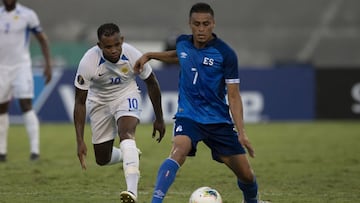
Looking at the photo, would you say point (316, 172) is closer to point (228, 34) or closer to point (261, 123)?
point (261, 123)

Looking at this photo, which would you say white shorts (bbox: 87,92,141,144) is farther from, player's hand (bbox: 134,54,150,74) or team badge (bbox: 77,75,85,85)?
player's hand (bbox: 134,54,150,74)

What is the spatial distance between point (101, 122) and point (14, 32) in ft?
15.3

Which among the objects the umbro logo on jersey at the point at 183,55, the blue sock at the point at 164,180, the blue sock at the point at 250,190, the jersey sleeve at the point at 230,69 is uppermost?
the umbro logo on jersey at the point at 183,55

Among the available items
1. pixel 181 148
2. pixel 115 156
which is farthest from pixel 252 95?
pixel 181 148

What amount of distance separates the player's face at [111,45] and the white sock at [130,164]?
35.9 inches

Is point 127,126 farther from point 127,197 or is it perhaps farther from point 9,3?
point 9,3

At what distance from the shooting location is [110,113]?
32.9 feet

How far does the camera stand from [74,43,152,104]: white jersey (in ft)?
31.1

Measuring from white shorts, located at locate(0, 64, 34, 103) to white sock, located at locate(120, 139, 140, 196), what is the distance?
512cm

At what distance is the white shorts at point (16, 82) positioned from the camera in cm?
1406

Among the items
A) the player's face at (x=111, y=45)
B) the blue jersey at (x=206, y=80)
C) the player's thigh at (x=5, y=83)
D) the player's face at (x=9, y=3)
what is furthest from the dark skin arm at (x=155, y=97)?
the player's face at (x=9, y=3)

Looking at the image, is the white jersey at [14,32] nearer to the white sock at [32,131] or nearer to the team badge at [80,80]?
the white sock at [32,131]

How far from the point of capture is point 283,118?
2320 centimetres

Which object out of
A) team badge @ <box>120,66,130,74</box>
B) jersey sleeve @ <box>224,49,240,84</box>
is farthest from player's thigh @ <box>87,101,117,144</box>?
jersey sleeve @ <box>224,49,240,84</box>
